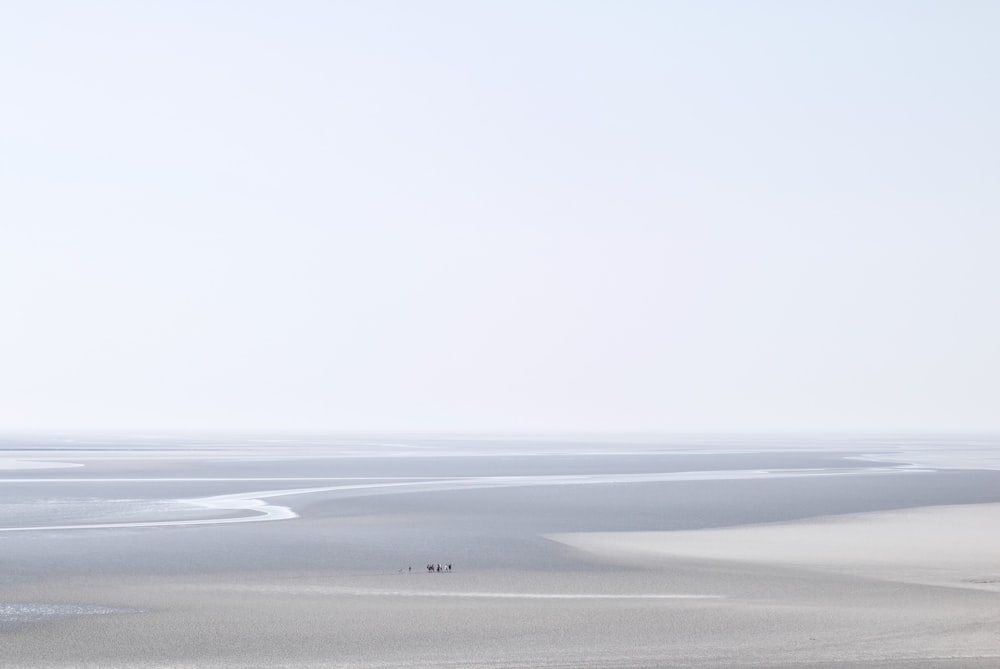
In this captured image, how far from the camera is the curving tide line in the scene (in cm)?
4181

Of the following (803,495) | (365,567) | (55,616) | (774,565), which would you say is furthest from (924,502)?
(55,616)

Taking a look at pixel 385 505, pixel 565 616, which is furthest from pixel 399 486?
pixel 565 616

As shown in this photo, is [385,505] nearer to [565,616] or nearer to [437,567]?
[437,567]

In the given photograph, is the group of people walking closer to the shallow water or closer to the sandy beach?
the sandy beach

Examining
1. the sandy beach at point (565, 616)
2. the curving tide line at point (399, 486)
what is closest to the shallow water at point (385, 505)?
the curving tide line at point (399, 486)

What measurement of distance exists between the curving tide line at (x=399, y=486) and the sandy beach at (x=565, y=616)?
43.7ft

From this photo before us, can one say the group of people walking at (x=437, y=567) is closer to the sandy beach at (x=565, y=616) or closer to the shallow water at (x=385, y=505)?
the sandy beach at (x=565, y=616)

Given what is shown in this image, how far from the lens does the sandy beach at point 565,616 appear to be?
1995 cm

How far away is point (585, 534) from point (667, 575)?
9618 millimetres

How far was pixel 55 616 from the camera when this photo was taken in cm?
2314

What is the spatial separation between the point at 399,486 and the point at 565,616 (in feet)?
130

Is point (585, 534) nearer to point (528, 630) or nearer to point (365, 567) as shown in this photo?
point (365, 567)

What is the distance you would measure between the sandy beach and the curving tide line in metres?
13.3

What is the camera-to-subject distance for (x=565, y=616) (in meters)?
23.5
